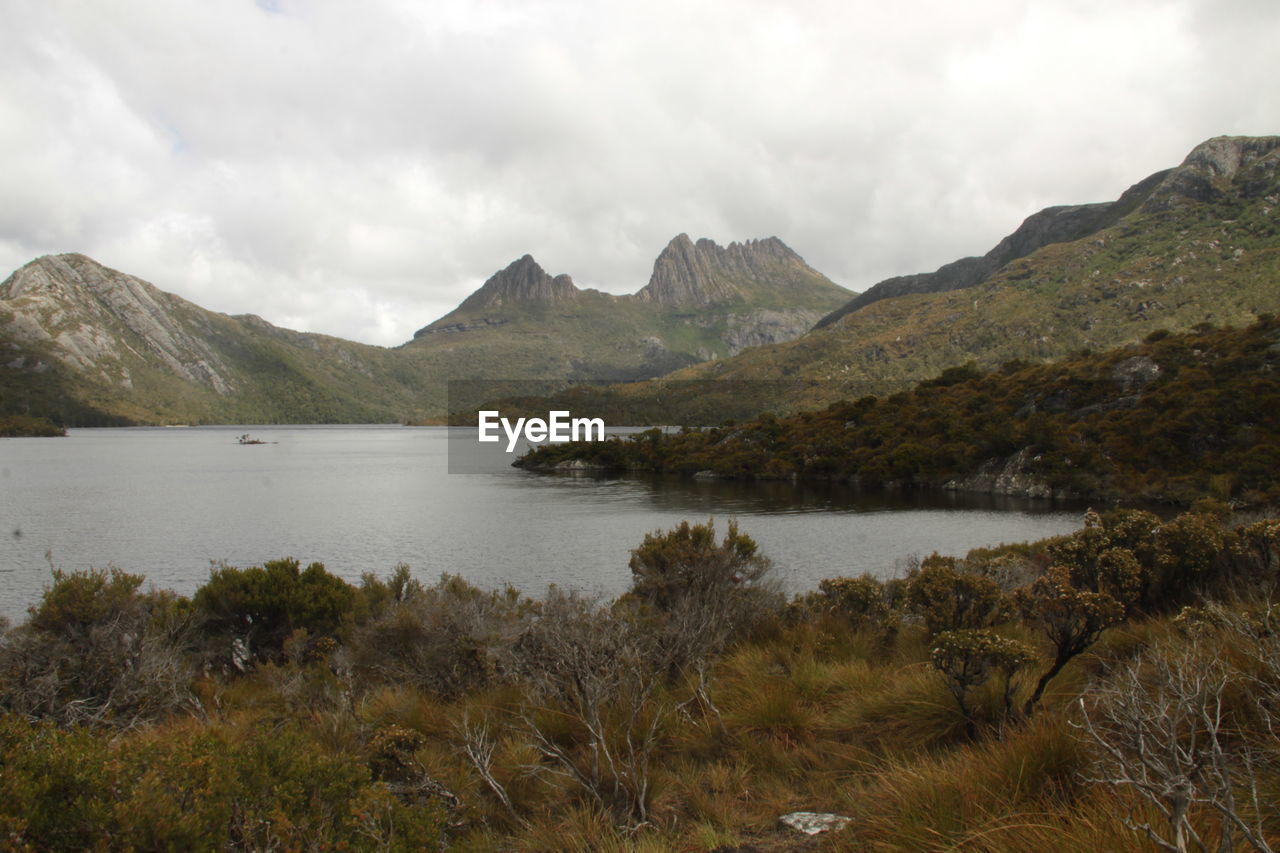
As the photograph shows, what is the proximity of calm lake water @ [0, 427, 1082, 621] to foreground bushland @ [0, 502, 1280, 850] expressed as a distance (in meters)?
10.3

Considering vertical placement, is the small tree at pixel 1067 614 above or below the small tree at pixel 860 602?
above

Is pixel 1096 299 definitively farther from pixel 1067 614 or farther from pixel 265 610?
pixel 265 610

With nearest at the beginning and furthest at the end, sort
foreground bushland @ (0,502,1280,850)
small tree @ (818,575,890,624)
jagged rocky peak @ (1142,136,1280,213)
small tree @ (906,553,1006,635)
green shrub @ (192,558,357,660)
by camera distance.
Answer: foreground bushland @ (0,502,1280,850), small tree @ (906,553,1006,635), small tree @ (818,575,890,624), green shrub @ (192,558,357,660), jagged rocky peak @ (1142,136,1280,213)

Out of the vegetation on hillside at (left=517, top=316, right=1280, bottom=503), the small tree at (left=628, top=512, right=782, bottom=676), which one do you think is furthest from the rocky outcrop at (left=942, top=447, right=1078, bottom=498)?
the small tree at (left=628, top=512, right=782, bottom=676)

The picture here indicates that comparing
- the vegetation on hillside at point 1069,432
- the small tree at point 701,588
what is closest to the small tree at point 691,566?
the small tree at point 701,588

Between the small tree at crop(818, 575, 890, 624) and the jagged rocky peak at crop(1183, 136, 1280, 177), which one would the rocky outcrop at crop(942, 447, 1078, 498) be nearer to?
the small tree at crop(818, 575, 890, 624)

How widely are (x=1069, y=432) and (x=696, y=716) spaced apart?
58.7 metres

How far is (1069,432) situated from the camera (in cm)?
5462

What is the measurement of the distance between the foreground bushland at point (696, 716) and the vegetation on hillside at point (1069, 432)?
4151 cm

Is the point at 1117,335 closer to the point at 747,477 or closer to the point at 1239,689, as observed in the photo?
the point at 747,477

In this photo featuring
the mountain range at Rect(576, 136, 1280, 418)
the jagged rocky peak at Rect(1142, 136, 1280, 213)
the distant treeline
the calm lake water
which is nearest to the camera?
the calm lake water

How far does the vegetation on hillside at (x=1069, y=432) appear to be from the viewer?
45.5 metres

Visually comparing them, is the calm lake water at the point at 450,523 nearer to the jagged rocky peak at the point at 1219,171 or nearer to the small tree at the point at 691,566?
the small tree at the point at 691,566

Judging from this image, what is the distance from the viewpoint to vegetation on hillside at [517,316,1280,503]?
45531 millimetres
